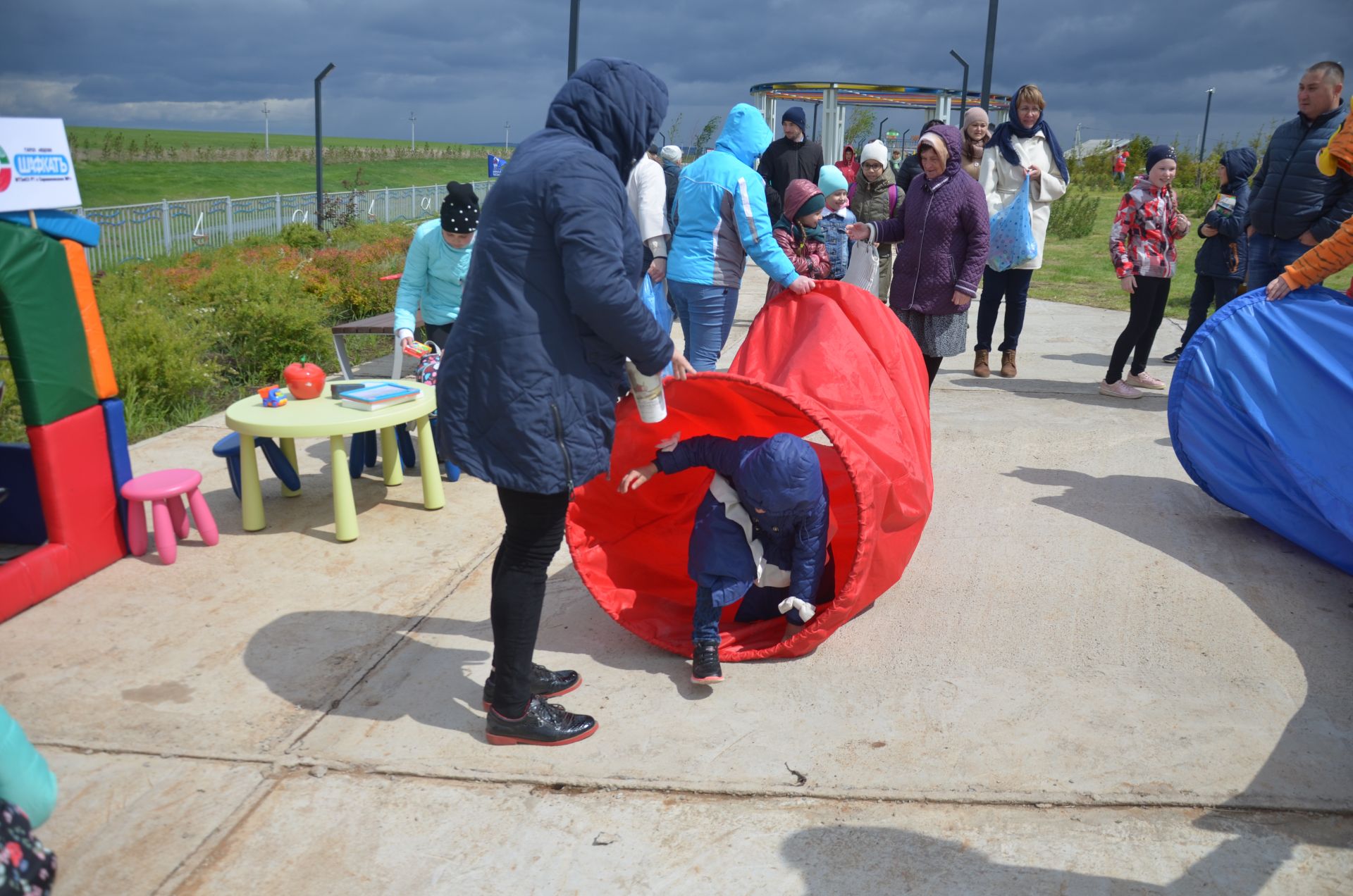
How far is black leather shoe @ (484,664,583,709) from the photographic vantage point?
3.37 meters

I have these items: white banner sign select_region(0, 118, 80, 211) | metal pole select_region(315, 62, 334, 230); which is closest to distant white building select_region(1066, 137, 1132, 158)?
metal pole select_region(315, 62, 334, 230)

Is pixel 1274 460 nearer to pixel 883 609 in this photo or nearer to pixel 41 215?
pixel 883 609

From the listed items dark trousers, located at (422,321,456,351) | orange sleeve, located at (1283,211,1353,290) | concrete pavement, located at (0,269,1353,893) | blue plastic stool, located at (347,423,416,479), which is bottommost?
concrete pavement, located at (0,269,1353,893)

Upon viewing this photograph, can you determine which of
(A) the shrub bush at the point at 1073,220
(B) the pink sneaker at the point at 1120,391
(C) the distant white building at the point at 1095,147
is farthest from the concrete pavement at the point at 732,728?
(C) the distant white building at the point at 1095,147

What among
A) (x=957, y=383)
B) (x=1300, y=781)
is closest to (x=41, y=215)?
(x=1300, y=781)

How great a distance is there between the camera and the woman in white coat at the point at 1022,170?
7.62m

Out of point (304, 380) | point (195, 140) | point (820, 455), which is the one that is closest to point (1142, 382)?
point (820, 455)

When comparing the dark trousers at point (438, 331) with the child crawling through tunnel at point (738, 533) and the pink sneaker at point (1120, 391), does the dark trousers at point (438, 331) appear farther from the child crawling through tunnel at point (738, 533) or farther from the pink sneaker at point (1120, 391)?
the pink sneaker at point (1120, 391)

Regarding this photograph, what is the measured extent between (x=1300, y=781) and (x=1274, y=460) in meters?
1.94

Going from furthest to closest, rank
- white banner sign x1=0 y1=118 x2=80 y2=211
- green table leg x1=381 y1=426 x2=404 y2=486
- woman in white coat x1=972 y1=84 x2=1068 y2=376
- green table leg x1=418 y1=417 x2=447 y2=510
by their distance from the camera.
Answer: woman in white coat x1=972 y1=84 x2=1068 y2=376, green table leg x1=381 y1=426 x2=404 y2=486, green table leg x1=418 y1=417 x2=447 y2=510, white banner sign x1=0 y1=118 x2=80 y2=211

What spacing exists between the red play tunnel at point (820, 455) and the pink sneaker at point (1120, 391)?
340cm

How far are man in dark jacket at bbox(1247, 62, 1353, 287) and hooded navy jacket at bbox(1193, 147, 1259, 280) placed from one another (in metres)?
1.46

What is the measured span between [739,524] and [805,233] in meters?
4.07

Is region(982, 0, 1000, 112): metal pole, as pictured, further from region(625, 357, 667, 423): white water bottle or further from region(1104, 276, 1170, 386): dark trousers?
region(625, 357, 667, 423): white water bottle
